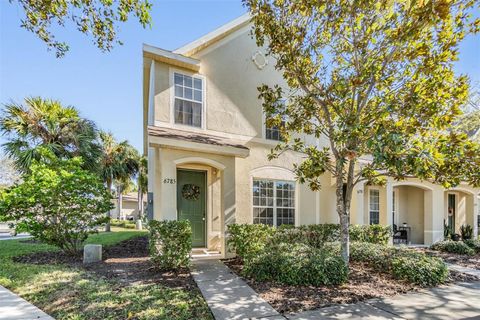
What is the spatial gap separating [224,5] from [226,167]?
6.61 meters

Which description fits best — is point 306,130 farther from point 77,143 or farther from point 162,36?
point 77,143

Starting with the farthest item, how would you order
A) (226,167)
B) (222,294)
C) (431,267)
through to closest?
1. (226,167)
2. (431,267)
3. (222,294)

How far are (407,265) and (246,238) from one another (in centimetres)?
455

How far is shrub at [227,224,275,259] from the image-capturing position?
9.27 m

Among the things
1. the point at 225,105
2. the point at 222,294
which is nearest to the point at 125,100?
the point at 225,105

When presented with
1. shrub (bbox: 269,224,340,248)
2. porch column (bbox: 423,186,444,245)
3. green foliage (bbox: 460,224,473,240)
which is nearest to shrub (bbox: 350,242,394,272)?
shrub (bbox: 269,224,340,248)

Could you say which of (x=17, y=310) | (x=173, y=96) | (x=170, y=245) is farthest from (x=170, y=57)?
(x=17, y=310)

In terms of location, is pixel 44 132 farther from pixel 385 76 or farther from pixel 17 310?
pixel 385 76

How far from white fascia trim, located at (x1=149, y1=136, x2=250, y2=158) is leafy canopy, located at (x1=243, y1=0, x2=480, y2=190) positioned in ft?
6.61

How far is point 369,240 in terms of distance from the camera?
40.3 feet

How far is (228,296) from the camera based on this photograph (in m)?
6.23

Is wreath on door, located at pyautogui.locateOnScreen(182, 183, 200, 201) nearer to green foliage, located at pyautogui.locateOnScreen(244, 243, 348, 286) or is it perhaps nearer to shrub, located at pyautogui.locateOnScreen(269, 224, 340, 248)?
shrub, located at pyautogui.locateOnScreen(269, 224, 340, 248)

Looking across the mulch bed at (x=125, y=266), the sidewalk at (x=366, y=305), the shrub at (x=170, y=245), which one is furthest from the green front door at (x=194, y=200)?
the sidewalk at (x=366, y=305)

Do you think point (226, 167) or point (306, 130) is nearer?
point (306, 130)
